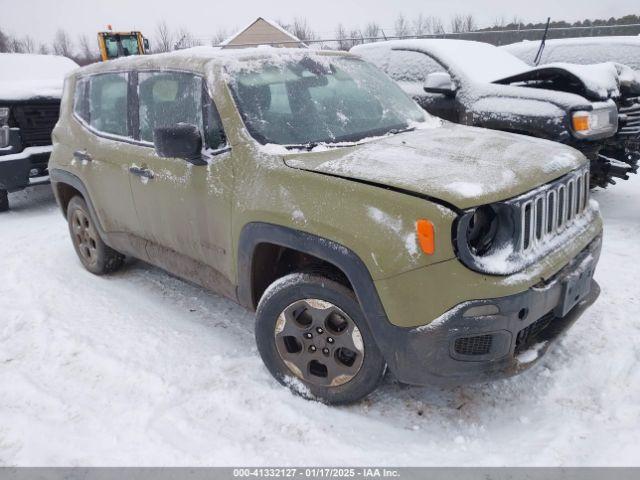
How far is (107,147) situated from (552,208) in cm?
300

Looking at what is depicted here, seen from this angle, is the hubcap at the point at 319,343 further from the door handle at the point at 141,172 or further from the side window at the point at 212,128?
the door handle at the point at 141,172

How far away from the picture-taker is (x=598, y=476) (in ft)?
7.13

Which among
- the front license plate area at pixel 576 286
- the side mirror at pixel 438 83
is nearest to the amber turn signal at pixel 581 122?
the side mirror at pixel 438 83

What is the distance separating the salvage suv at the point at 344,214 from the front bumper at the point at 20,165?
9.90 ft

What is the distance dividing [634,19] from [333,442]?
28186 millimetres

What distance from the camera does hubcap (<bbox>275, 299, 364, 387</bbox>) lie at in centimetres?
252

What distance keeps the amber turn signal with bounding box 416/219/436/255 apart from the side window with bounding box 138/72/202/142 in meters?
1.55

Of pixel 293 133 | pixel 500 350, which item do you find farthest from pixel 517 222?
pixel 293 133

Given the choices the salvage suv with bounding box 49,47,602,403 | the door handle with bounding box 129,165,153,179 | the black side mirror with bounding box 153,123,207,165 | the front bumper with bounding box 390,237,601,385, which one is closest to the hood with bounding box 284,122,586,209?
the salvage suv with bounding box 49,47,602,403

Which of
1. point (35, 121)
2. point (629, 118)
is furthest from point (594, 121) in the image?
point (35, 121)

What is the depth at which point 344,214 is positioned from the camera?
7.62 ft

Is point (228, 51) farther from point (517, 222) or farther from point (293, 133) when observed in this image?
point (517, 222)

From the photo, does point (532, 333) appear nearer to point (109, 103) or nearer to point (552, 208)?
point (552, 208)

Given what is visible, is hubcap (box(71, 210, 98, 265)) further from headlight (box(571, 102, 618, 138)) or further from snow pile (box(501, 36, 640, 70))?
snow pile (box(501, 36, 640, 70))
